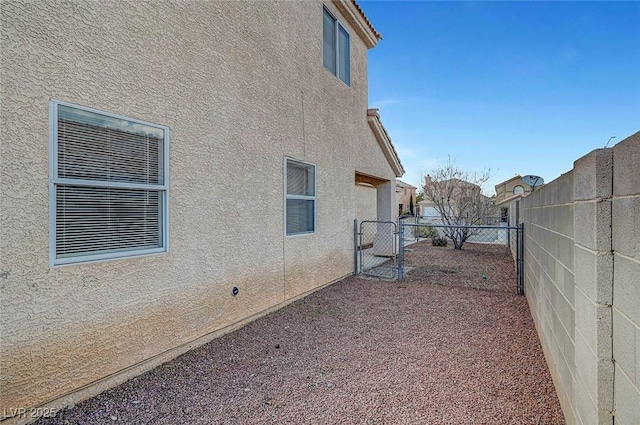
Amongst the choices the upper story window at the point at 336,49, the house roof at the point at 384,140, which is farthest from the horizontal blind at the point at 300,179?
the house roof at the point at 384,140

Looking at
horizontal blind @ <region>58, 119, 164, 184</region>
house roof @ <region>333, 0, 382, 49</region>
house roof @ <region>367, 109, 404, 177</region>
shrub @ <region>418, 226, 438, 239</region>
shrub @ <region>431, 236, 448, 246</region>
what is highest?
house roof @ <region>333, 0, 382, 49</region>

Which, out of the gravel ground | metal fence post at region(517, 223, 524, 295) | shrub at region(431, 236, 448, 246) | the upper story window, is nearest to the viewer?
the gravel ground

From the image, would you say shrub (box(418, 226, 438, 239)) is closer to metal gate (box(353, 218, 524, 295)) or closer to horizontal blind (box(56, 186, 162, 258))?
metal gate (box(353, 218, 524, 295))

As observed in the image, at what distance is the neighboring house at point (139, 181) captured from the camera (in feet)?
8.68

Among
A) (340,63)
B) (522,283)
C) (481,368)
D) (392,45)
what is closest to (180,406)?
(481,368)

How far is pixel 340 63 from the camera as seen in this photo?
825 cm

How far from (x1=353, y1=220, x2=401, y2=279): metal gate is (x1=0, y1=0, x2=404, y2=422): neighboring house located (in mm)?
2722

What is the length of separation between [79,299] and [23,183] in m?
1.10

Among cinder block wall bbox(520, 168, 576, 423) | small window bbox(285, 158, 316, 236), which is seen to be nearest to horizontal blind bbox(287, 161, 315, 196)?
small window bbox(285, 158, 316, 236)

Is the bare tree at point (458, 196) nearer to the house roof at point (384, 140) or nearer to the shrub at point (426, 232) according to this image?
the shrub at point (426, 232)

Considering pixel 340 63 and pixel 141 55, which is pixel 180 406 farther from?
pixel 340 63

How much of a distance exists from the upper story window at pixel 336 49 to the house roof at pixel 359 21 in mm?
317

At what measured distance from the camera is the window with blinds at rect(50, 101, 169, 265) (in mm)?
2910

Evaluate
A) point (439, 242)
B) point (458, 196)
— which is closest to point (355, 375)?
point (439, 242)
